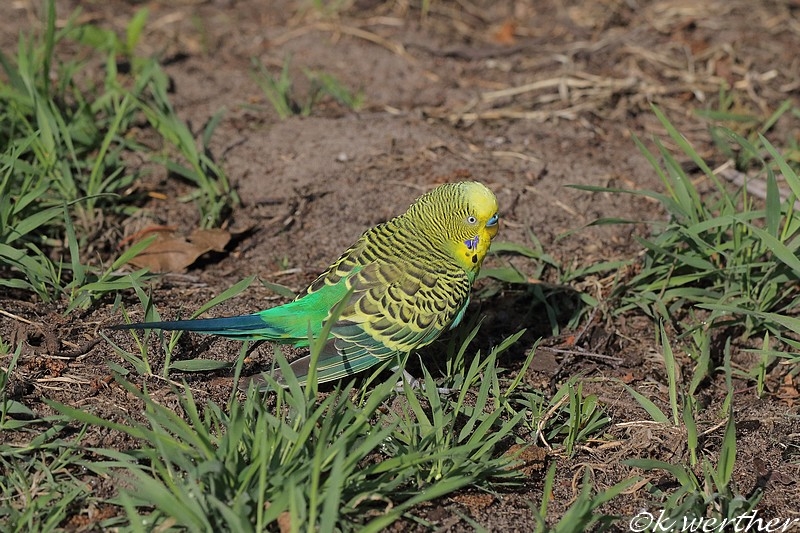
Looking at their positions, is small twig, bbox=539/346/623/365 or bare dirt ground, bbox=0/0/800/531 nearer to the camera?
bare dirt ground, bbox=0/0/800/531

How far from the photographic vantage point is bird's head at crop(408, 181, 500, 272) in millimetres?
4045

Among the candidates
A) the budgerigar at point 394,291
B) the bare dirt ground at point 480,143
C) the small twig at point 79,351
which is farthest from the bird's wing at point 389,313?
the small twig at point 79,351

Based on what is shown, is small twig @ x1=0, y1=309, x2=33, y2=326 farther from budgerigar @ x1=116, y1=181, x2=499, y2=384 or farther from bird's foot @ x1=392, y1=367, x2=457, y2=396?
bird's foot @ x1=392, y1=367, x2=457, y2=396

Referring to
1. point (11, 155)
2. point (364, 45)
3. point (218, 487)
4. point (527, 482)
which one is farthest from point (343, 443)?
point (364, 45)

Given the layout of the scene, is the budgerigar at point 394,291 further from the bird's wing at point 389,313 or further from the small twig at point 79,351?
the small twig at point 79,351

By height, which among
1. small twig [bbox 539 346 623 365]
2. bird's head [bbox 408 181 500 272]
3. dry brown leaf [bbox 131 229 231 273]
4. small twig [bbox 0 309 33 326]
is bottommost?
small twig [bbox 539 346 623 365]

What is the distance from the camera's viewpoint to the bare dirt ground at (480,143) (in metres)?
3.88

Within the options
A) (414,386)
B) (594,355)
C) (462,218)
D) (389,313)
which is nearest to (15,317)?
(389,313)

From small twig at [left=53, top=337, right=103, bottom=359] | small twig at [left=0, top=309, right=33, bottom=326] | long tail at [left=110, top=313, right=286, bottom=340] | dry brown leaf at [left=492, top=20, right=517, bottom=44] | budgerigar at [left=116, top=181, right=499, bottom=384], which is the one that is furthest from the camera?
dry brown leaf at [left=492, top=20, right=517, bottom=44]

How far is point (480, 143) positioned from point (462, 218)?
2125mm

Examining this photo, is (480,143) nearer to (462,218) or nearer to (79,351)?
(462,218)

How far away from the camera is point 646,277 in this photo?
193 inches

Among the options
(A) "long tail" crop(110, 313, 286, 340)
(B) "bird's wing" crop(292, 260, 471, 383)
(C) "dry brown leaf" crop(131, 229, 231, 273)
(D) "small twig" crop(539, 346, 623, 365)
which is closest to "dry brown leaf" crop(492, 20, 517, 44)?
(C) "dry brown leaf" crop(131, 229, 231, 273)

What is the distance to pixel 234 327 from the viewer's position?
11.8 feet
